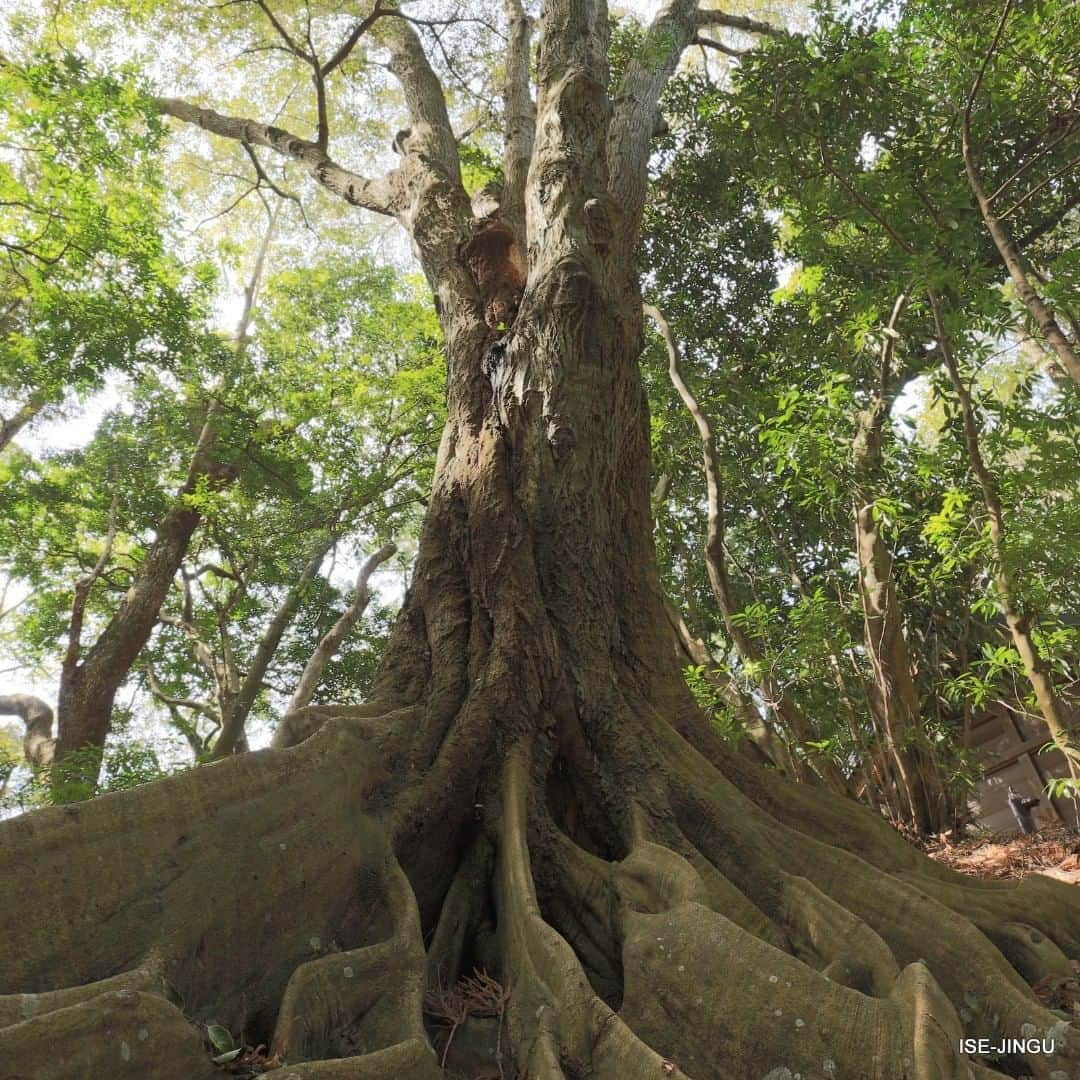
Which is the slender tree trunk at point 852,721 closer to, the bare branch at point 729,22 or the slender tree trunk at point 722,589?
the slender tree trunk at point 722,589

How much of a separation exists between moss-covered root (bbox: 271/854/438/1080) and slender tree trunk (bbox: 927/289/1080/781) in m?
3.44

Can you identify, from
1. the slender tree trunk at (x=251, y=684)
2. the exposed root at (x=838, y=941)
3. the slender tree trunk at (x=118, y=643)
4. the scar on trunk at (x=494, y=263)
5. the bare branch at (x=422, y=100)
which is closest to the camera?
the exposed root at (x=838, y=941)

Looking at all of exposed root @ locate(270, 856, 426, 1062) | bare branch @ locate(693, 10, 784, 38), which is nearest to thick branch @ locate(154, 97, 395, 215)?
bare branch @ locate(693, 10, 784, 38)

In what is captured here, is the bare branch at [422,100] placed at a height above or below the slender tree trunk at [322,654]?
above

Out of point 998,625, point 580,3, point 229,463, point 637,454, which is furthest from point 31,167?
point 998,625

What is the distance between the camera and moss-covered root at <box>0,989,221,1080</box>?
156 cm

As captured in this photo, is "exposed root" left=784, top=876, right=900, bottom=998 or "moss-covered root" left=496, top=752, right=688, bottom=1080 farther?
"exposed root" left=784, top=876, right=900, bottom=998

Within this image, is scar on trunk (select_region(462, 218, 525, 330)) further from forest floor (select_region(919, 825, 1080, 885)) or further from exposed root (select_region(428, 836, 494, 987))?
forest floor (select_region(919, 825, 1080, 885))

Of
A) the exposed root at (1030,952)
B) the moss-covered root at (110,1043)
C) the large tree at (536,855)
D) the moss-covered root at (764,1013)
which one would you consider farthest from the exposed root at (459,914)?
the exposed root at (1030,952)

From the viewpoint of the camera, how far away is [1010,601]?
437 centimetres

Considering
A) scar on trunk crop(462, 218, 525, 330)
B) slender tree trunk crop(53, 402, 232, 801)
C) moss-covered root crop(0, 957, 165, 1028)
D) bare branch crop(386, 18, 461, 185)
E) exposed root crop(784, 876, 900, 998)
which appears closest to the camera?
moss-covered root crop(0, 957, 165, 1028)

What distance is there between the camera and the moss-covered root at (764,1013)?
6.38ft

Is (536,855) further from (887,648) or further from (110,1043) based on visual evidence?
(887,648)

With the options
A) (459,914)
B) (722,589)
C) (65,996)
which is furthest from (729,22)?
(65,996)
